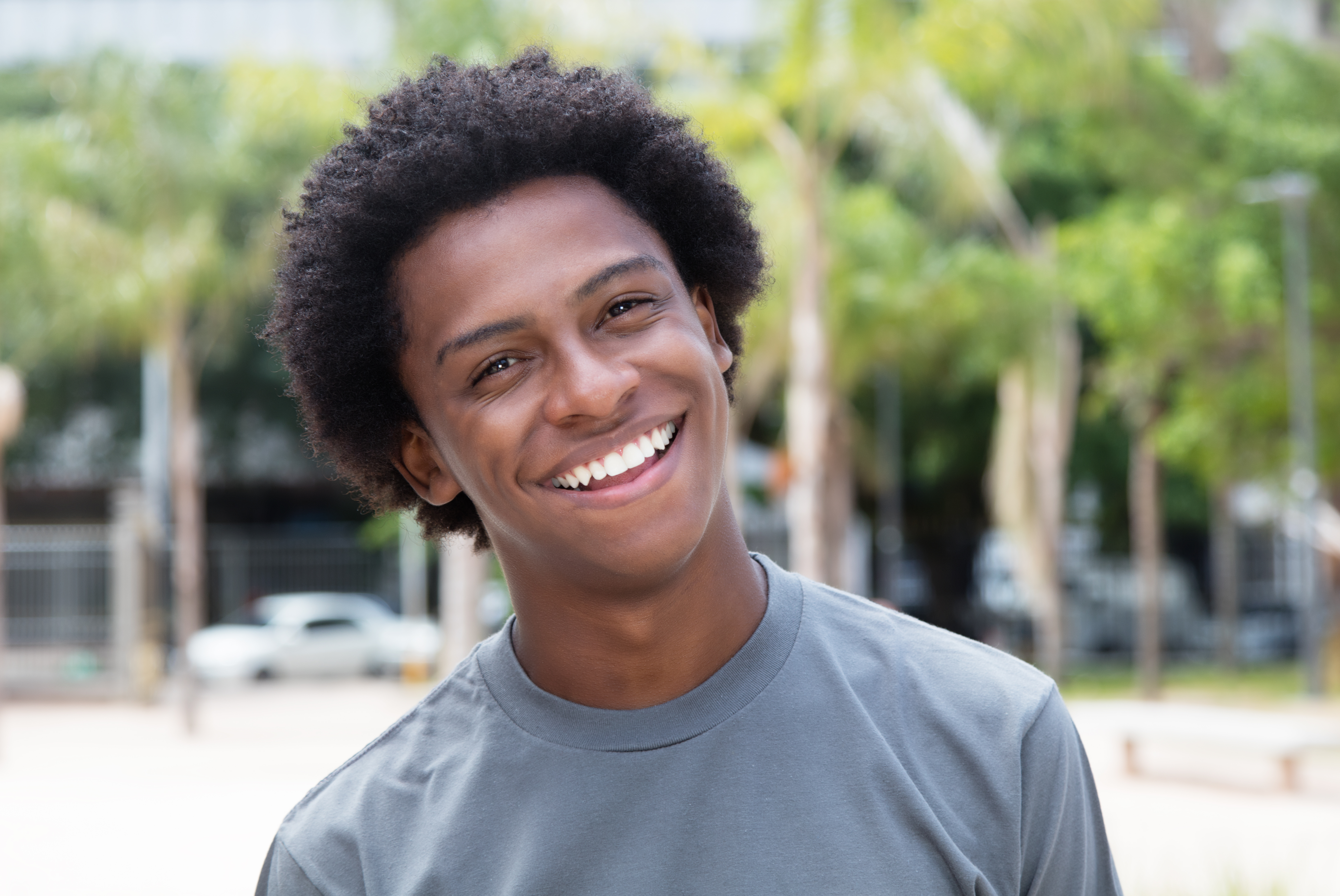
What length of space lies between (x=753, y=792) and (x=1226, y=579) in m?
22.2

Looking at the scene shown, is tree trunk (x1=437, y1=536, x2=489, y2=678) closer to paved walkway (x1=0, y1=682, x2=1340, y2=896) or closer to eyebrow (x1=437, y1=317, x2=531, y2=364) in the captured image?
paved walkway (x1=0, y1=682, x2=1340, y2=896)

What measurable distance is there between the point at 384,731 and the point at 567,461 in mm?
476

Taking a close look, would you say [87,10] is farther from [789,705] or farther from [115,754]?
[789,705]

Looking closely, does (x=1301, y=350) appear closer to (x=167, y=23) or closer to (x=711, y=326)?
(x=711, y=326)

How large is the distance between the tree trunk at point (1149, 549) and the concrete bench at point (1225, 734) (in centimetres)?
632

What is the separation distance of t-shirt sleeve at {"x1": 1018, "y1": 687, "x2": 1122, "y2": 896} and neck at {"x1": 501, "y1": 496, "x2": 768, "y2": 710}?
1.24ft

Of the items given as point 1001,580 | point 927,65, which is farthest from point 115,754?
point 1001,580

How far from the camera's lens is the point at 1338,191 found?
16922mm

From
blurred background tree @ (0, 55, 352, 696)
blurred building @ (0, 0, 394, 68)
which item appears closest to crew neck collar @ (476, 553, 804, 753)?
blurred background tree @ (0, 55, 352, 696)

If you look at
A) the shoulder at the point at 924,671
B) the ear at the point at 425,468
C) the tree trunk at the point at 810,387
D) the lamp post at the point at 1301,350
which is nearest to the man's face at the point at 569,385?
the ear at the point at 425,468

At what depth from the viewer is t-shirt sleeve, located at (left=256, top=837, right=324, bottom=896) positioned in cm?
181

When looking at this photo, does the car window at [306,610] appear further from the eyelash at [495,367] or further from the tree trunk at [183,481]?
the eyelash at [495,367]

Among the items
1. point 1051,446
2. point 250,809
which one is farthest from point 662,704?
point 1051,446

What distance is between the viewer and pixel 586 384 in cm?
178
